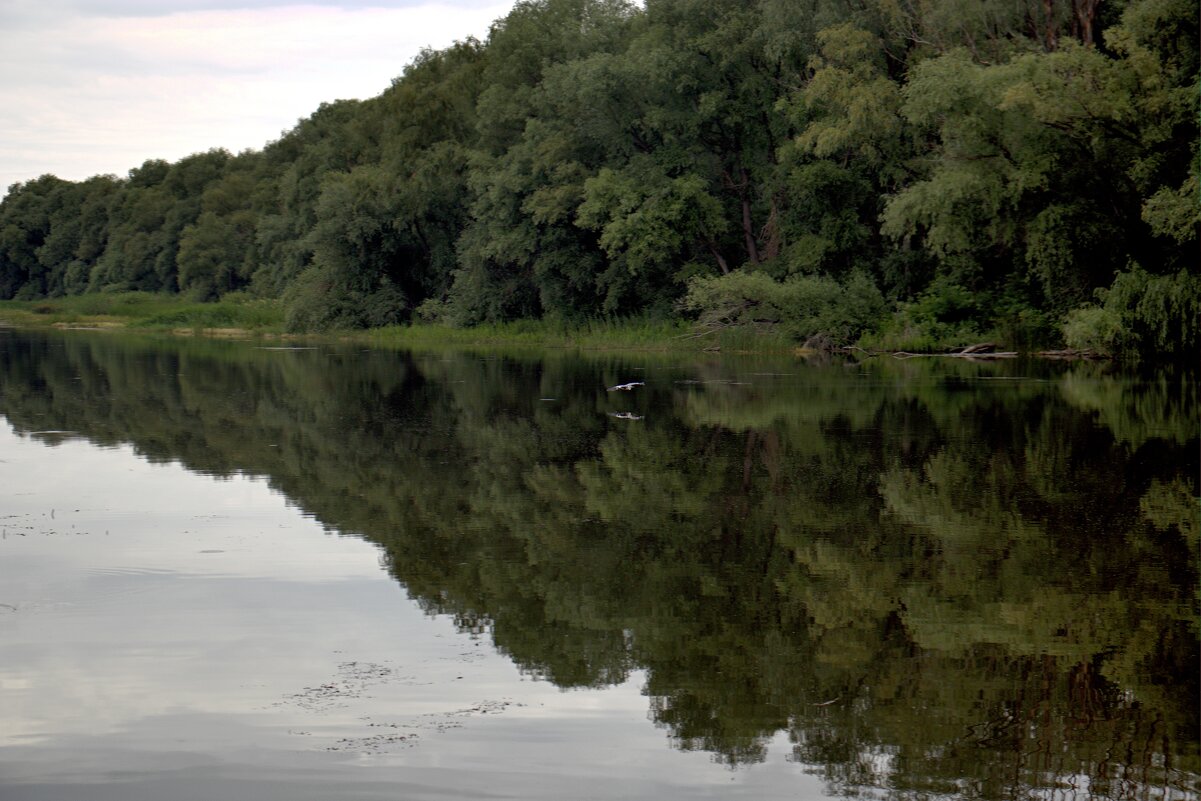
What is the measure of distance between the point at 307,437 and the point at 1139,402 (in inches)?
508

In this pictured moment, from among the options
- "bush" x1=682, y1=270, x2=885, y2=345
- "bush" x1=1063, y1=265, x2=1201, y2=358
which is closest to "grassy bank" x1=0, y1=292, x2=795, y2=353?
"bush" x1=682, y1=270, x2=885, y2=345

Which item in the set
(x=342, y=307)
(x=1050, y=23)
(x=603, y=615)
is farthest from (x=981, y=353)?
(x=342, y=307)

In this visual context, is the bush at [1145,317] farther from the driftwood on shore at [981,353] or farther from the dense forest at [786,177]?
the driftwood on shore at [981,353]

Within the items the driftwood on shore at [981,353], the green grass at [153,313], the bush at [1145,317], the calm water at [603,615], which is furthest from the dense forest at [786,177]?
the calm water at [603,615]

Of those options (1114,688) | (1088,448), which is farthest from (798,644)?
(1088,448)

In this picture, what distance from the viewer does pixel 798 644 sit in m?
6.91

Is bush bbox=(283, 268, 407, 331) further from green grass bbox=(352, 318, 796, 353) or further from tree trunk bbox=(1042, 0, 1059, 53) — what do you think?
tree trunk bbox=(1042, 0, 1059, 53)

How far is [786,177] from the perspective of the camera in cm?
4478

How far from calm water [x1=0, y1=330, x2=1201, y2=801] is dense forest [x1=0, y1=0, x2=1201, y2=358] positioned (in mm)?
16177

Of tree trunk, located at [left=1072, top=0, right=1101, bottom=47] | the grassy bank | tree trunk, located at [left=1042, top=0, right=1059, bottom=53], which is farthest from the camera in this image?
the grassy bank

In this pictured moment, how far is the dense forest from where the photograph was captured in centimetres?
3064

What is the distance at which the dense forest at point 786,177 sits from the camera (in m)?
30.6

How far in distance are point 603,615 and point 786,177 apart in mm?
38734

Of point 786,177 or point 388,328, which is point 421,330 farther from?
point 786,177
